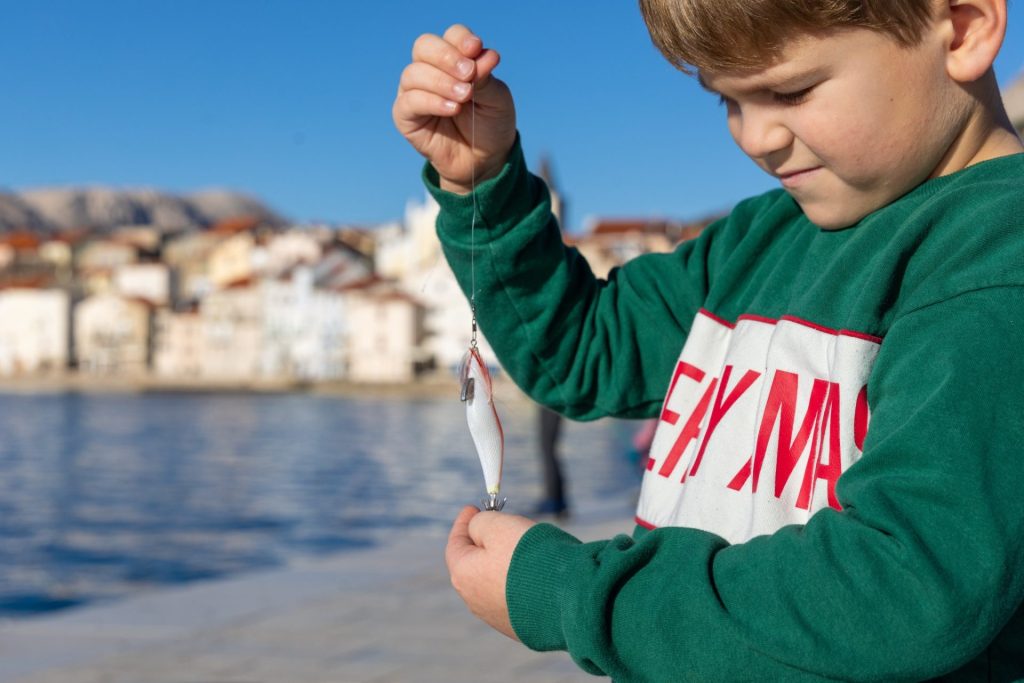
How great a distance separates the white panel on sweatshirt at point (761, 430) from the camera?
2.75 ft

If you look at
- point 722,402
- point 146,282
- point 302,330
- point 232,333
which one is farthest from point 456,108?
point 146,282

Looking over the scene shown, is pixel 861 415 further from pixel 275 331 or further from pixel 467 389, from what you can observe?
pixel 275 331

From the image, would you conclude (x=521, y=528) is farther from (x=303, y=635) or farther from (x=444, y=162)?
(x=303, y=635)

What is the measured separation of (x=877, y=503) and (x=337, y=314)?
5788 cm

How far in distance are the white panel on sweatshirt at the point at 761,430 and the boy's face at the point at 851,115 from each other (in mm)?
112

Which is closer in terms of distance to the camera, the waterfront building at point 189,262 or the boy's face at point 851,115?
the boy's face at point 851,115

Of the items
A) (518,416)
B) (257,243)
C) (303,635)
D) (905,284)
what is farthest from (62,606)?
(257,243)

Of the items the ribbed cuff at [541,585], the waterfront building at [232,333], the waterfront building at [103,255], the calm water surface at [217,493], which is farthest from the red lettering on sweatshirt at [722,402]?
the waterfront building at [103,255]

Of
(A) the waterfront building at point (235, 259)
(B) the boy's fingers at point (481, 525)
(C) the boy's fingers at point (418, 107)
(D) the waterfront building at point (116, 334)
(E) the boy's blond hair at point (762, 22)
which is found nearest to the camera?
(E) the boy's blond hair at point (762, 22)

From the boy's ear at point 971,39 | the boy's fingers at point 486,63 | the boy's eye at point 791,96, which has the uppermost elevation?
the boy's fingers at point 486,63

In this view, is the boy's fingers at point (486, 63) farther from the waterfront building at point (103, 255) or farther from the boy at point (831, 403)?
the waterfront building at point (103, 255)

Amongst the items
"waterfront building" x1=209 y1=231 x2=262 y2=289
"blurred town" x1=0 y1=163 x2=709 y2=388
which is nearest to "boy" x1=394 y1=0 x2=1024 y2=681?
"blurred town" x1=0 y1=163 x2=709 y2=388

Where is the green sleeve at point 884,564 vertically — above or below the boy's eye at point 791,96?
below

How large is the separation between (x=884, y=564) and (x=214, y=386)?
203ft
